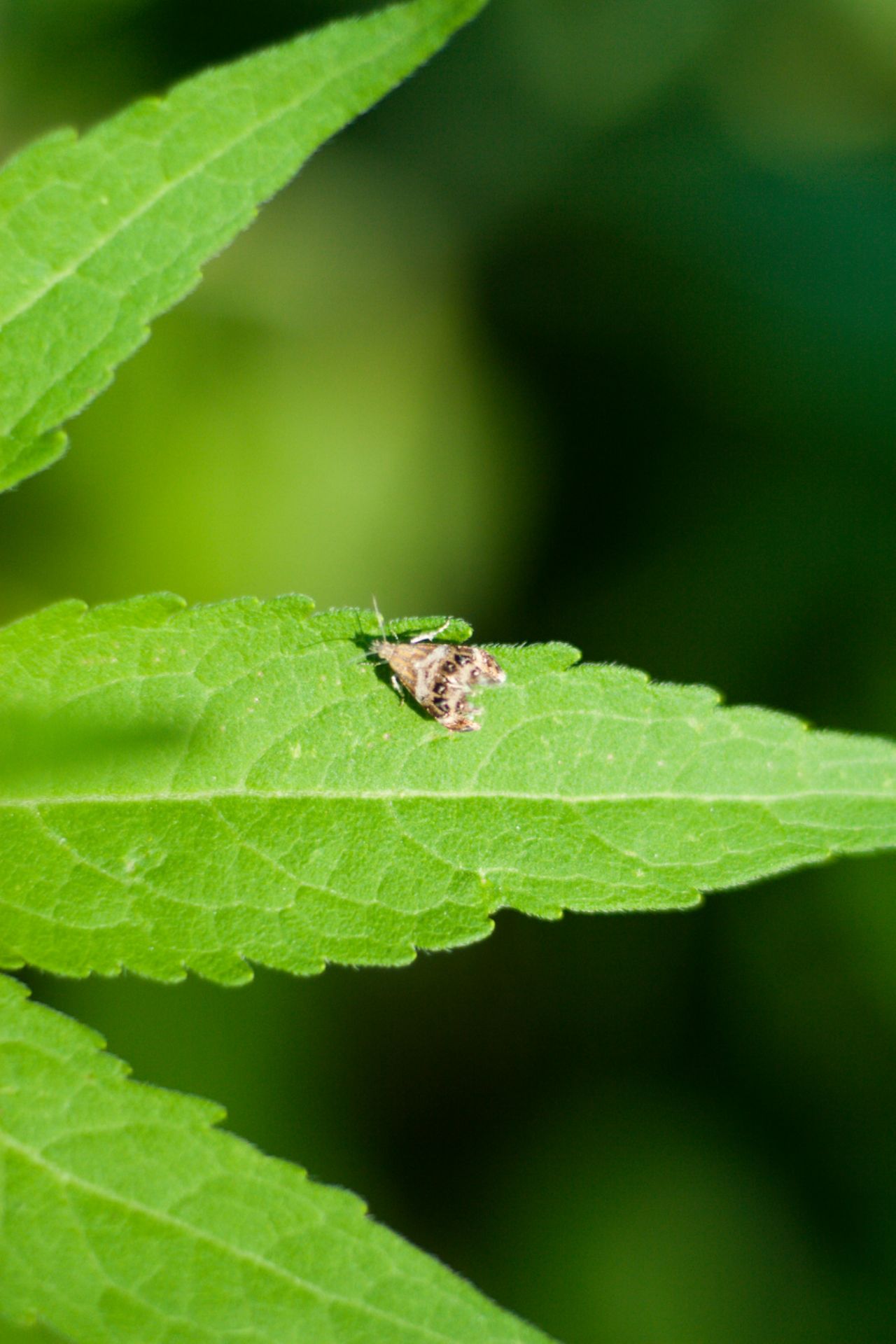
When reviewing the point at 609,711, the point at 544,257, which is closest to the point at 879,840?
the point at 609,711

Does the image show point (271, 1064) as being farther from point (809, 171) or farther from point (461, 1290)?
point (809, 171)

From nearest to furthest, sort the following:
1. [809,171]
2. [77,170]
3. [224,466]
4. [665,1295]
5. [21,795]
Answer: [21,795], [77,170], [665,1295], [224,466], [809,171]

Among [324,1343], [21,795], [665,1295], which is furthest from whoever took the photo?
[665,1295]

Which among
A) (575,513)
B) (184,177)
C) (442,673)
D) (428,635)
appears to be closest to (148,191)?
(184,177)

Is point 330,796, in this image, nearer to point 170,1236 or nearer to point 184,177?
point 170,1236

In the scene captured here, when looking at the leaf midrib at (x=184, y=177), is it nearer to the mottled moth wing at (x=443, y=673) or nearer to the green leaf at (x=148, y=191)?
the green leaf at (x=148, y=191)

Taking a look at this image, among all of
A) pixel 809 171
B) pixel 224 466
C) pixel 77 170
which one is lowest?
pixel 224 466
